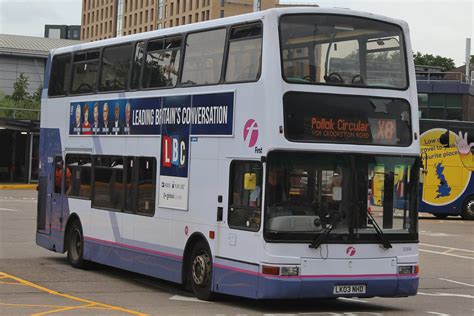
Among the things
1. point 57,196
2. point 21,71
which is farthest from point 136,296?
point 21,71

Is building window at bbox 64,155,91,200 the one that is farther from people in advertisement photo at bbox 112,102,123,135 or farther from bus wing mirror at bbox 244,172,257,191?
bus wing mirror at bbox 244,172,257,191

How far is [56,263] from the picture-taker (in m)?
18.9

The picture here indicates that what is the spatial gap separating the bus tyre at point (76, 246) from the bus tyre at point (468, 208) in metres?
23.6

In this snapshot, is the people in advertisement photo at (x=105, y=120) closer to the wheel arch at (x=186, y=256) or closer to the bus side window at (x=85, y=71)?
the bus side window at (x=85, y=71)

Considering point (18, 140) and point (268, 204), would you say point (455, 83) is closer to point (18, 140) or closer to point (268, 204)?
point (18, 140)

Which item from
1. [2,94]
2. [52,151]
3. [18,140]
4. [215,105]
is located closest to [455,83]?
[18,140]

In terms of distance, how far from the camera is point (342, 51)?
1327 centimetres

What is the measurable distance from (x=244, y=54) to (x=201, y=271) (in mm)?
3152

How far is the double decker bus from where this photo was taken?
3831 cm

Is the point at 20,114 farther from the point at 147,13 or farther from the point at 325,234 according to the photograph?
the point at 147,13

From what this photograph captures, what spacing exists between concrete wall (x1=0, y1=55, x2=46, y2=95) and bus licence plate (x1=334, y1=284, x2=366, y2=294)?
8497 cm

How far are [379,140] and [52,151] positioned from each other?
27.8 feet

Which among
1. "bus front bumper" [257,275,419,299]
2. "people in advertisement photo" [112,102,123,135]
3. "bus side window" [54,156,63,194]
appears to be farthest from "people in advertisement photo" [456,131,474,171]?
"bus front bumper" [257,275,419,299]

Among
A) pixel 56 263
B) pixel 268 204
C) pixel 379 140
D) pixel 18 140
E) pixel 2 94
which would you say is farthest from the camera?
pixel 2 94
